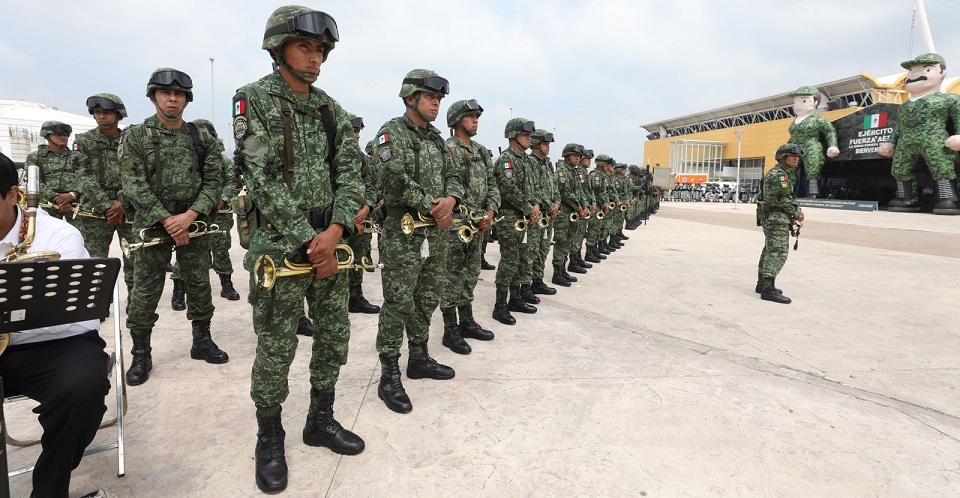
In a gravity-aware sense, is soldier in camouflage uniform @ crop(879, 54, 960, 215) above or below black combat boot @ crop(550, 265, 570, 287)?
above

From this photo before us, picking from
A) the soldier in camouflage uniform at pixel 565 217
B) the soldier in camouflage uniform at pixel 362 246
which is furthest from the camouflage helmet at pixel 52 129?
the soldier in camouflage uniform at pixel 565 217

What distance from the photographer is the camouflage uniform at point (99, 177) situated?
4.99m

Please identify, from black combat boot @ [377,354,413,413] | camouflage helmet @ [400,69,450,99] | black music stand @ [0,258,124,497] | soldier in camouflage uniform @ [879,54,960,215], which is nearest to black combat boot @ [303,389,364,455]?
black combat boot @ [377,354,413,413]

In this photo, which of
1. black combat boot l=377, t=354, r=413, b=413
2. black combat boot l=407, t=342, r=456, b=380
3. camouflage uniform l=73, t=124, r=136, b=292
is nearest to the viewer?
black combat boot l=377, t=354, r=413, b=413

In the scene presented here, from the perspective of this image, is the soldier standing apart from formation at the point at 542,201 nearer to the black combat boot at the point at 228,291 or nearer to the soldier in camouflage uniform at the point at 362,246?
the soldier in camouflage uniform at the point at 362,246

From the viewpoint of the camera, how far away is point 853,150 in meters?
26.9

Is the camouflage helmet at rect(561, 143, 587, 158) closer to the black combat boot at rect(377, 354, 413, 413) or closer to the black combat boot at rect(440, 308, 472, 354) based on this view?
the black combat boot at rect(440, 308, 472, 354)

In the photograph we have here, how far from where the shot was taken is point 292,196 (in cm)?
236

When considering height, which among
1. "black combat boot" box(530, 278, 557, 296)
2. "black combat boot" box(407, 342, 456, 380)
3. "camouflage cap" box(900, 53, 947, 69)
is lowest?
"black combat boot" box(407, 342, 456, 380)

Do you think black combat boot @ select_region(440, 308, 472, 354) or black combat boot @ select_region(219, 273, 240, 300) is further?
black combat boot @ select_region(219, 273, 240, 300)

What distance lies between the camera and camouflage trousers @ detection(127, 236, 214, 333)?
11.9 ft

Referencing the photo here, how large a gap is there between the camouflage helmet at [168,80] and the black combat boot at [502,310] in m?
3.65

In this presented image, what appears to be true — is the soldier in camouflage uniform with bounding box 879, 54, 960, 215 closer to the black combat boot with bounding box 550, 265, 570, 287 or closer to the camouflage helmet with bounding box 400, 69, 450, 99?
the black combat boot with bounding box 550, 265, 570, 287

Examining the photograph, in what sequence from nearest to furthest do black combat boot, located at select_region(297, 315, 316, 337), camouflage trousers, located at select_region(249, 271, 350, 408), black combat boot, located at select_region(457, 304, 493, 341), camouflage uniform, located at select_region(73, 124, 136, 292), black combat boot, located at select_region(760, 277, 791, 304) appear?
camouflage trousers, located at select_region(249, 271, 350, 408) → black combat boot, located at select_region(457, 304, 493, 341) → black combat boot, located at select_region(297, 315, 316, 337) → camouflage uniform, located at select_region(73, 124, 136, 292) → black combat boot, located at select_region(760, 277, 791, 304)
